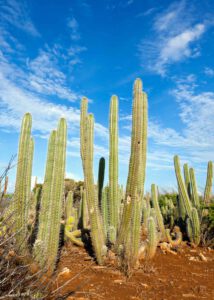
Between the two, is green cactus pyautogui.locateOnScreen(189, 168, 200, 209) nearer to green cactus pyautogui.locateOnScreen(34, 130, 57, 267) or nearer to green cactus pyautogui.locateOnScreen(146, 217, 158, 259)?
green cactus pyautogui.locateOnScreen(146, 217, 158, 259)

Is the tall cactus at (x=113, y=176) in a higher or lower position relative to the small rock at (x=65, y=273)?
higher

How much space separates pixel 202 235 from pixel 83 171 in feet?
13.7

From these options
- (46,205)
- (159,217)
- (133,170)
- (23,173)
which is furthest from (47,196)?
(159,217)

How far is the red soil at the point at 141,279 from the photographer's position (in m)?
4.12

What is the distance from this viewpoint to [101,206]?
19.7 feet

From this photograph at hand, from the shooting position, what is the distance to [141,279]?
4.77 metres

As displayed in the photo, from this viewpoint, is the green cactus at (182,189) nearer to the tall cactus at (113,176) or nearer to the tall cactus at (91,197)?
the tall cactus at (113,176)

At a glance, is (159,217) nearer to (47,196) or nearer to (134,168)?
(134,168)

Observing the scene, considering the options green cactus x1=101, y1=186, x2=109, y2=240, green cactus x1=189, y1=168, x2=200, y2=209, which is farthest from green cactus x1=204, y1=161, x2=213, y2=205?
green cactus x1=101, y1=186, x2=109, y2=240

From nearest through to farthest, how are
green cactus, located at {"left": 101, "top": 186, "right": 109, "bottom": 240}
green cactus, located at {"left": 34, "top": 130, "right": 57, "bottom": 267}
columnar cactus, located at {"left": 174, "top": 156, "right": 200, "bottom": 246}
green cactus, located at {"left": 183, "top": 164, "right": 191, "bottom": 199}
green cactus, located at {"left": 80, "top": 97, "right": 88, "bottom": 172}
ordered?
green cactus, located at {"left": 34, "top": 130, "right": 57, "bottom": 267} → green cactus, located at {"left": 80, "top": 97, "right": 88, "bottom": 172} → green cactus, located at {"left": 101, "top": 186, "right": 109, "bottom": 240} → columnar cactus, located at {"left": 174, "top": 156, "right": 200, "bottom": 246} → green cactus, located at {"left": 183, "top": 164, "right": 191, "bottom": 199}

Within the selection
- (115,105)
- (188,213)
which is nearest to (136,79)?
(115,105)

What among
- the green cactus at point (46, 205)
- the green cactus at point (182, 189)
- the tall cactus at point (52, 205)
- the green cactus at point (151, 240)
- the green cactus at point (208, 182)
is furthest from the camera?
the green cactus at point (208, 182)

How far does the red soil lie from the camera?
4125 millimetres

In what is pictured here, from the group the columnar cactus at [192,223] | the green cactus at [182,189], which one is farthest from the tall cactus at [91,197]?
the green cactus at [182,189]
